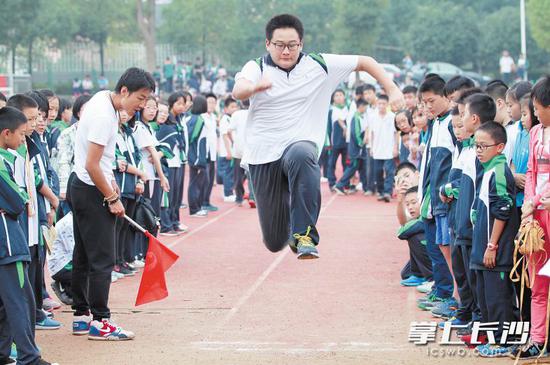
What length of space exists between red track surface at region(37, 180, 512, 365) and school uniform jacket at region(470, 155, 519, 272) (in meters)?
0.74

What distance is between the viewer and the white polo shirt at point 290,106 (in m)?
7.79

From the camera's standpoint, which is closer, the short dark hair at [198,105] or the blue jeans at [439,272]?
the blue jeans at [439,272]

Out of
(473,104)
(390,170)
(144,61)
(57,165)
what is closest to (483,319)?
(473,104)

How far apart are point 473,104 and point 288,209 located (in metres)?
1.66

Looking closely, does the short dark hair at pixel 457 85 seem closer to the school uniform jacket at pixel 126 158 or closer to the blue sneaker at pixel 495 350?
the blue sneaker at pixel 495 350

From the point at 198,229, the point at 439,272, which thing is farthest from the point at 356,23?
the point at 439,272

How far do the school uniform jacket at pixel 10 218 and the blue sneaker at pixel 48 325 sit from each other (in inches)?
65.3

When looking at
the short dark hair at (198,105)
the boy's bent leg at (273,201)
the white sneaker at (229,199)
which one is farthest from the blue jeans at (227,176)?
the boy's bent leg at (273,201)

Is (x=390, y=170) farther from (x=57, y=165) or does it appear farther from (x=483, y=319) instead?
(x=483, y=319)

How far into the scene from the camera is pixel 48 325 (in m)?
8.61

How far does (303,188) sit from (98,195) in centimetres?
167

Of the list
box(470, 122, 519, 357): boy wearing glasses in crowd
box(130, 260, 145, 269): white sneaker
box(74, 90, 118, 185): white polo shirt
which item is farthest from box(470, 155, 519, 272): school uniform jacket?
box(130, 260, 145, 269): white sneaker

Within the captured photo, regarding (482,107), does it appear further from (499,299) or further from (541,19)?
(541,19)

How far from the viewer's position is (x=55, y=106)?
10.2 m
